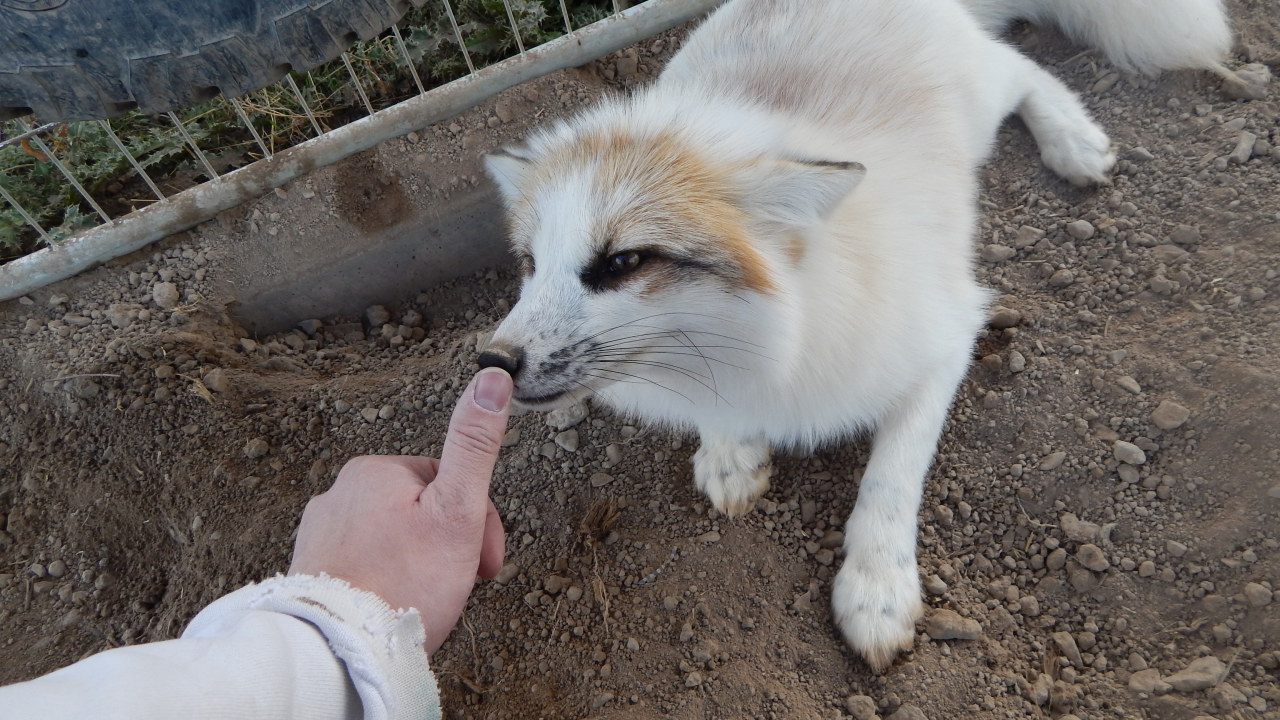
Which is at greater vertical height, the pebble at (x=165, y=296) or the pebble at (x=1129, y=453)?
→ the pebble at (x=165, y=296)

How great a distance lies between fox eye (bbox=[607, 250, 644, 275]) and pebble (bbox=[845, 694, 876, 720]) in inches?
50.1

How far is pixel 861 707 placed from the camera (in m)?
1.95

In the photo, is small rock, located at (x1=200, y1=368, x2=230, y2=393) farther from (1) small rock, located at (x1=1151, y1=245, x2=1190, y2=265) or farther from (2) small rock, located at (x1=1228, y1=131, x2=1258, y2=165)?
(2) small rock, located at (x1=1228, y1=131, x2=1258, y2=165)

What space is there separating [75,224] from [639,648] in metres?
2.90

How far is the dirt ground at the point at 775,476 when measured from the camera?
2010 mm

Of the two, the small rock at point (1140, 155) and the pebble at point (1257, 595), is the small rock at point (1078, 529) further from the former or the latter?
the small rock at point (1140, 155)

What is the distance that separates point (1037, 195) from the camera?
9.32 feet

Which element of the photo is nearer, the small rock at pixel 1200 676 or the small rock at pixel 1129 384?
the small rock at pixel 1200 676

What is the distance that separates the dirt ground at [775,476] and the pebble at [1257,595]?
0.06 feet

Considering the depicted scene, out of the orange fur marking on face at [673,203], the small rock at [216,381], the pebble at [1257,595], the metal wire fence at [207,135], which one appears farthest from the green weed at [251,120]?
the pebble at [1257,595]

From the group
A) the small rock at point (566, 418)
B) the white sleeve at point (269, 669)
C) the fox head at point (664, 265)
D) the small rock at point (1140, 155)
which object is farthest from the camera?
the small rock at point (1140, 155)

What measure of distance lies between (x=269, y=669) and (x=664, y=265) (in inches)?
44.6

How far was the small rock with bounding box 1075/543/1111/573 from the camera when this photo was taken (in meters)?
2.08

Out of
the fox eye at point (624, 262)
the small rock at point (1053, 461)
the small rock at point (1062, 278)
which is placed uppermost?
the fox eye at point (624, 262)
